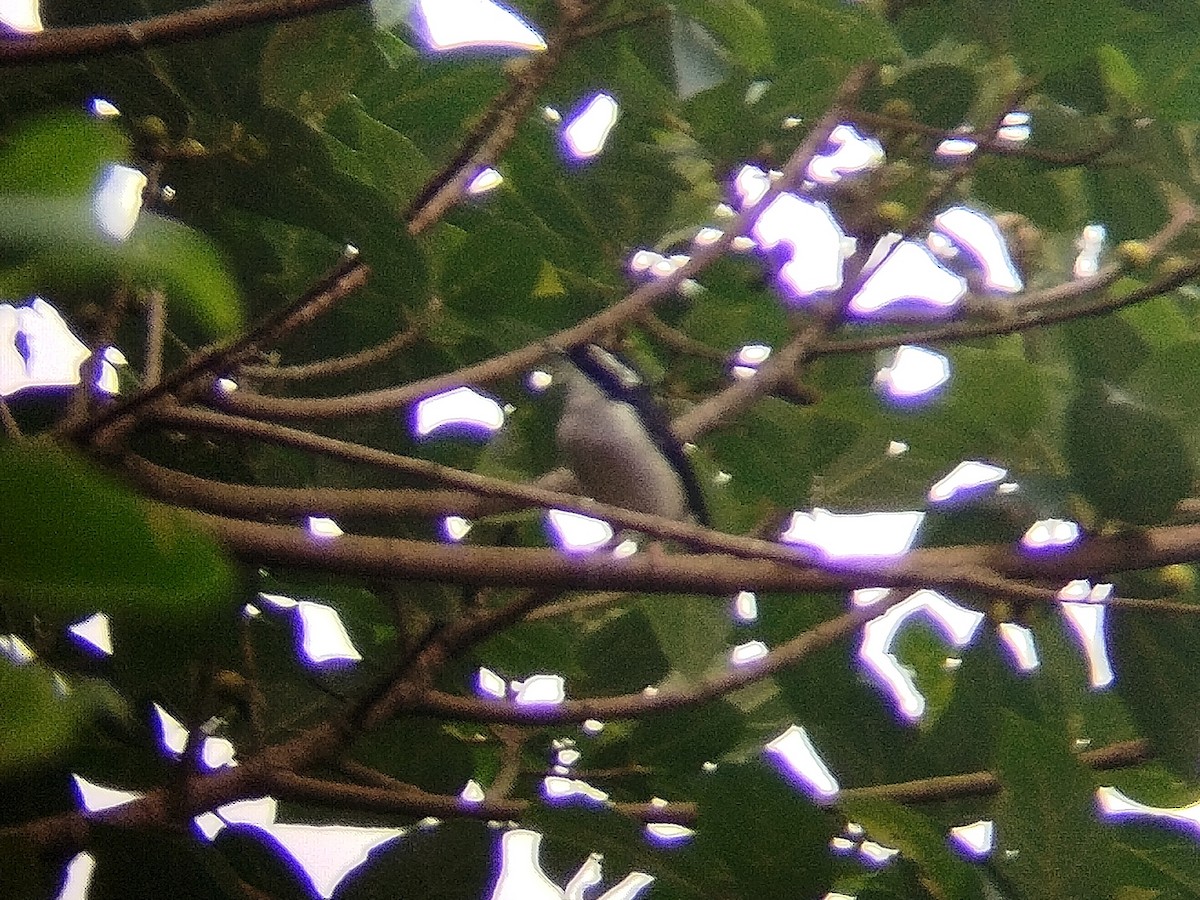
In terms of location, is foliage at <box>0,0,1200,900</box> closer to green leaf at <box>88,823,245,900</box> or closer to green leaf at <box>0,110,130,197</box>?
green leaf at <box>88,823,245,900</box>

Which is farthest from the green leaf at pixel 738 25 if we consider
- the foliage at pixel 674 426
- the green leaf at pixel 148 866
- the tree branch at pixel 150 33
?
the green leaf at pixel 148 866

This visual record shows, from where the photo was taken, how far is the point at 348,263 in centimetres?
63

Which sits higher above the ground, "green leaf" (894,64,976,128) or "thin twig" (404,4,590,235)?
"green leaf" (894,64,976,128)

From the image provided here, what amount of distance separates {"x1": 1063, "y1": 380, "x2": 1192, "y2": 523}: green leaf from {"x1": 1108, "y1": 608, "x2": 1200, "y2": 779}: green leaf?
0.13 metres

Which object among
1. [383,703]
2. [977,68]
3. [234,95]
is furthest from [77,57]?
[977,68]

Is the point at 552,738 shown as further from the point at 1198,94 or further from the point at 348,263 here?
the point at 1198,94

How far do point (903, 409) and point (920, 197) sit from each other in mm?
215

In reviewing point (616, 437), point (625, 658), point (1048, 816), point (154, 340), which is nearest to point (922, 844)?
point (1048, 816)

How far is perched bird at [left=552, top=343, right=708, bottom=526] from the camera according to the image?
1.11m

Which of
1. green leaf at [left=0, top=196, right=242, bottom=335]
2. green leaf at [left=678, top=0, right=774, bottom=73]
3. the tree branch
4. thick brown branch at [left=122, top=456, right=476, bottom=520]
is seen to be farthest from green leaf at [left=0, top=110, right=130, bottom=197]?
green leaf at [left=678, top=0, right=774, bottom=73]

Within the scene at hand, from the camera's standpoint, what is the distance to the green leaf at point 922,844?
655 mm

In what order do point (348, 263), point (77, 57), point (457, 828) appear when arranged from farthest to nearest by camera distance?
point (457, 828) → point (348, 263) → point (77, 57)

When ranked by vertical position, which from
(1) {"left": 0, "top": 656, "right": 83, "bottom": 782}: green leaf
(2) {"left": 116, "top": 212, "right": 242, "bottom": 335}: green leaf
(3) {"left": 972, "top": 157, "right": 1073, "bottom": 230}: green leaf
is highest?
(3) {"left": 972, "top": 157, "right": 1073, "bottom": 230}: green leaf

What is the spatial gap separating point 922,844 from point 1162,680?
21cm
